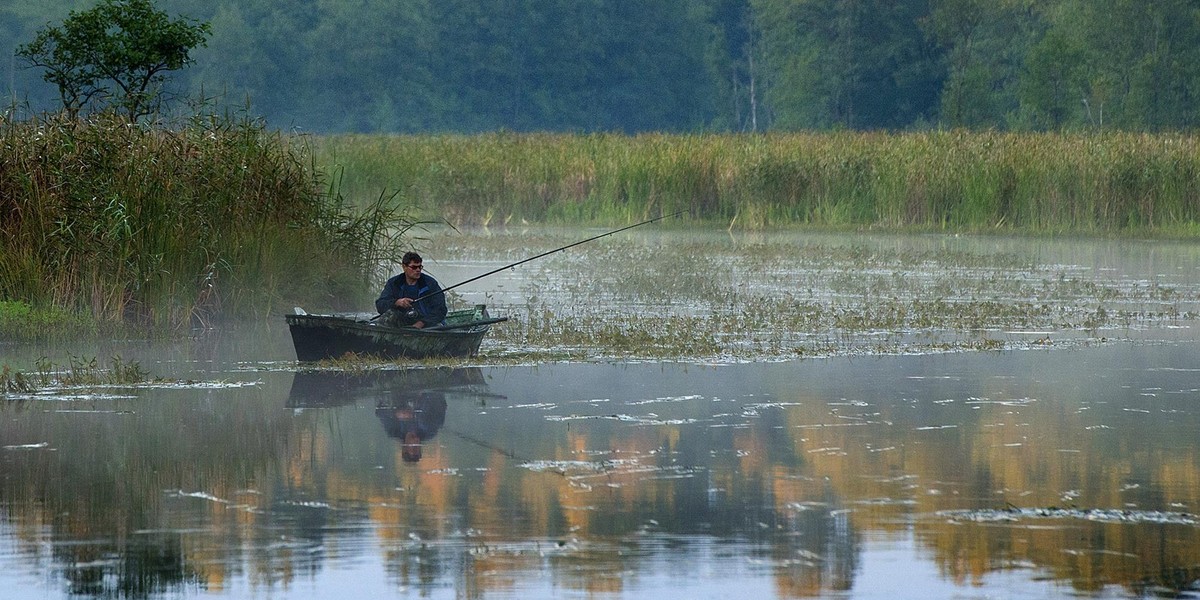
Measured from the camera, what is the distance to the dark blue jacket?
15.2 m

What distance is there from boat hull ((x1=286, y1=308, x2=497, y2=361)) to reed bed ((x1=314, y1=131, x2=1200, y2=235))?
18.3 m

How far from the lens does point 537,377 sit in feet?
48.1

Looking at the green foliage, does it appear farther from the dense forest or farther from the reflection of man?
the dense forest

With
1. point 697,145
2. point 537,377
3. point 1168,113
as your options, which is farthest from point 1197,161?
point 1168,113

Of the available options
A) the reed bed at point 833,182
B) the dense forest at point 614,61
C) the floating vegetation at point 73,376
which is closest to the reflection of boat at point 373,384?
the floating vegetation at point 73,376

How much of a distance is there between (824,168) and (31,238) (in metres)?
21.2

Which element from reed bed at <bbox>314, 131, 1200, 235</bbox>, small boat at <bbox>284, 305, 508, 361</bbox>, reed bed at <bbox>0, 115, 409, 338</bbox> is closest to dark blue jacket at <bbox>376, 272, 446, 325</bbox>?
small boat at <bbox>284, 305, 508, 361</bbox>

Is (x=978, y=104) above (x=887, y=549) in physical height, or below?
above

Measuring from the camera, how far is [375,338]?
584 inches

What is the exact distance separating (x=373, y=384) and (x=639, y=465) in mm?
4046

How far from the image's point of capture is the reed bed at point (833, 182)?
33.7 m

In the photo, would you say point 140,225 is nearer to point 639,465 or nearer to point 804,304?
point 804,304

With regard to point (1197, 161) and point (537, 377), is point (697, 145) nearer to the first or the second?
point (1197, 161)

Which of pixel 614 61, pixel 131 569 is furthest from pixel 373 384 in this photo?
pixel 614 61
